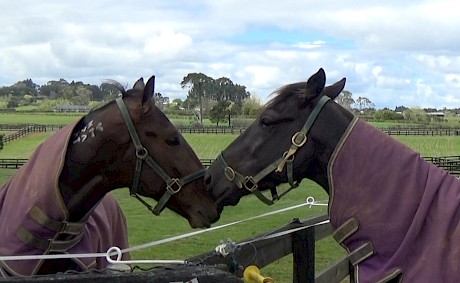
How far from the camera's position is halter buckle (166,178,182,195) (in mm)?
3934

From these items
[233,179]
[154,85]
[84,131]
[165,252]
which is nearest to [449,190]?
[233,179]

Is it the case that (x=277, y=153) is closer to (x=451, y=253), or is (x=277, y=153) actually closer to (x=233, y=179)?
(x=233, y=179)

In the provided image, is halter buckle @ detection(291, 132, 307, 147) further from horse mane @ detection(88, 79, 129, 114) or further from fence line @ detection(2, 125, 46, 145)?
fence line @ detection(2, 125, 46, 145)

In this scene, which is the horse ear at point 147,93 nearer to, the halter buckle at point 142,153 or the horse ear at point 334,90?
the halter buckle at point 142,153

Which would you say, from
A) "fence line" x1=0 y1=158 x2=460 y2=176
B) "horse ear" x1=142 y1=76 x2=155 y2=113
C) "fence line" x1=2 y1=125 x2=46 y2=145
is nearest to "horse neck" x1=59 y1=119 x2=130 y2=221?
"horse ear" x1=142 y1=76 x2=155 y2=113

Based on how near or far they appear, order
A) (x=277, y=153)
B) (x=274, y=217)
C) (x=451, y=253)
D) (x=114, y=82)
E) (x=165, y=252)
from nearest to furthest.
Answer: (x=451, y=253) → (x=277, y=153) → (x=114, y=82) → (x=165, y=252) → (x=274, y=217)

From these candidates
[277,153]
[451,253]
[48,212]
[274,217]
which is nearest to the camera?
[451,253]

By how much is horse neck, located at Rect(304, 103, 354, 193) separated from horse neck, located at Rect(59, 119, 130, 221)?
1177mm

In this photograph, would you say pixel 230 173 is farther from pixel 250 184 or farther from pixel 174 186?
pixel 174 186

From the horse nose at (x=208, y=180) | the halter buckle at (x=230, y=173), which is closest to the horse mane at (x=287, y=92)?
the halter buckle at (x=230, y=173)

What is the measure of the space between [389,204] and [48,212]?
6.04 feet

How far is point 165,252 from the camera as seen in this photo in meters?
11.3

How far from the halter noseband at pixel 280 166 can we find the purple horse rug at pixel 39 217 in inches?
35.2

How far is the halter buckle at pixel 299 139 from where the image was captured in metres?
3.61
